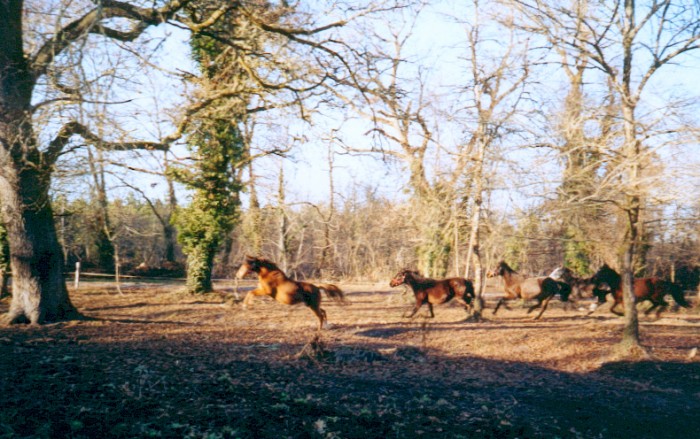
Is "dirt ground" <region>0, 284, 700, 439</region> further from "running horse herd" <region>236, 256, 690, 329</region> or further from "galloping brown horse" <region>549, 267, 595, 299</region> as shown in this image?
"galloping brown horse" <region>549, 267, 595, 299</region>

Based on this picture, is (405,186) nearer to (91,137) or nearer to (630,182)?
(630,182)

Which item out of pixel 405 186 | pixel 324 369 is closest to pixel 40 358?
pixel 324 369

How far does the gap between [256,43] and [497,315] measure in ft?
36.9

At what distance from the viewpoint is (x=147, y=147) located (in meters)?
10.1

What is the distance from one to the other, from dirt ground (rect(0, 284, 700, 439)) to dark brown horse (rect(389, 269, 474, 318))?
1.23 meters

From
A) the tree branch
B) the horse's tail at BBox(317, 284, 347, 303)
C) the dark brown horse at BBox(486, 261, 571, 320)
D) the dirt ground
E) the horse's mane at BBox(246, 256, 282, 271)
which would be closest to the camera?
the dirt ground

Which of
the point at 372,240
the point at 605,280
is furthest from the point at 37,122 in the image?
the point at 372,240

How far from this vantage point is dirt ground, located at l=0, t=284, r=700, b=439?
522cm

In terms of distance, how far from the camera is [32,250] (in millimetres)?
10133

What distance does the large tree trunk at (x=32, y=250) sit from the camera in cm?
980

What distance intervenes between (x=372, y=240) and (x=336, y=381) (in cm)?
2652

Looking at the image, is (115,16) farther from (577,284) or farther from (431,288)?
(577,284)

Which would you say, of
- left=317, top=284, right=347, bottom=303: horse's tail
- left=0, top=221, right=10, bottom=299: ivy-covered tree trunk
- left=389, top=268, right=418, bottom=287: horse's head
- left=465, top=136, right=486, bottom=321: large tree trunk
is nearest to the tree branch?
left=317, top=284, right=347, bottom=303: horse's tail

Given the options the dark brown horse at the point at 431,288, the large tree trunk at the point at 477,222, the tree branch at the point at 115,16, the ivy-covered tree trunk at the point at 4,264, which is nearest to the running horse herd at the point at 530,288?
the dark brown horse at the point at 431,288
